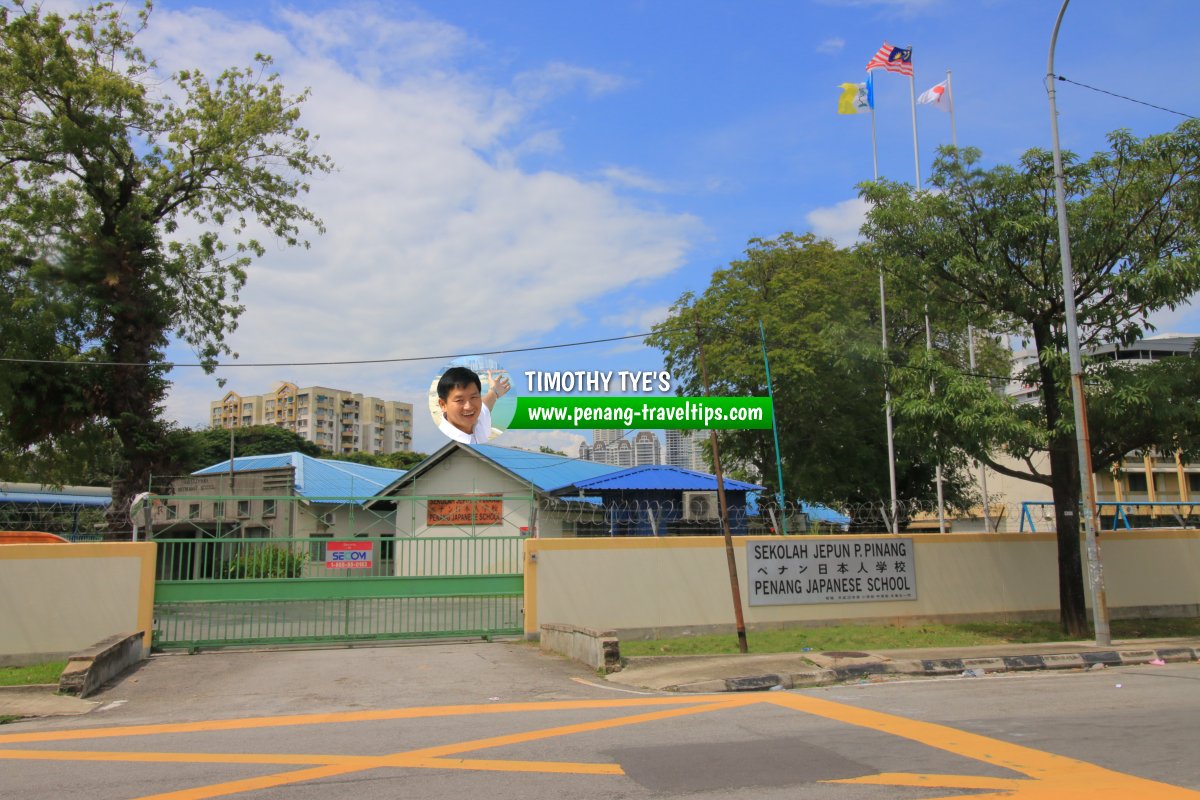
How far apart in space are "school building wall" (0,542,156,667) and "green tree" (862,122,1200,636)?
14.1 meters

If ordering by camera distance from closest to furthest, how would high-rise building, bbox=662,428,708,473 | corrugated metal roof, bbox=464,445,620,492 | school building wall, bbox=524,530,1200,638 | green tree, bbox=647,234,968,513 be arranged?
1. school building wall, bbox=524,530,1200,638
2. green tree, bbox=647,234,968,513
3. corrugated metal roof, bbox=464,445,620,492
4. high-rise building, bbox=662,428,708,473

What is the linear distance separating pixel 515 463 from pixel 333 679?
2214cm

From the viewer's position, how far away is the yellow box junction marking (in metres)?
6.16

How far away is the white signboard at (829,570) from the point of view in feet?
58.6

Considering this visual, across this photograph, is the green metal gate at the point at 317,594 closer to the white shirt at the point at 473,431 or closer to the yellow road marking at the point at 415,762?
the yellow road marking at the point at 415,762

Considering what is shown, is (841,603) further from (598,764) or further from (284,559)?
(598,764)

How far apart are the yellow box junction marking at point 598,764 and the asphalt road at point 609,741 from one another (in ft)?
0.09

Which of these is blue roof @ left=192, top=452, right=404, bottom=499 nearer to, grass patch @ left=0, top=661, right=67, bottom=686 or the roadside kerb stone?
grass patch @ left=0, top=661, right=67, bottom=686

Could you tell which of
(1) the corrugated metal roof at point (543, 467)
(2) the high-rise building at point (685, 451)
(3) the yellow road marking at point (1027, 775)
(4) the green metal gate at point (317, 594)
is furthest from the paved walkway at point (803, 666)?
(2) the high-rise building at point (685, 451)

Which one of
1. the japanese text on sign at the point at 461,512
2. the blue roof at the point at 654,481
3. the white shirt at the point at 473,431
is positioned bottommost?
the japanese text on sign at the point at 461,512

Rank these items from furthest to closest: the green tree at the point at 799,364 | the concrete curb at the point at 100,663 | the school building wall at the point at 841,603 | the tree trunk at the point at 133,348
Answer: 1. the green tree at the point at 799,364
2. the tree trunk at the point at 133,348
3. the school building wall at the point at 841,603
4. the concrete curb at the point at 100,663

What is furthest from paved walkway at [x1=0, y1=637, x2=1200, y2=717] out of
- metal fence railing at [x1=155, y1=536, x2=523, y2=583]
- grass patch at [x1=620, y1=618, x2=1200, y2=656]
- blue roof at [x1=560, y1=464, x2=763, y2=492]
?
blue roof at [x1=560, y1=464, x2=763, y2=492]

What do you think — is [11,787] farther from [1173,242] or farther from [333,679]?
[1173,242]

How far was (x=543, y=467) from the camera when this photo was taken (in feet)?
117
